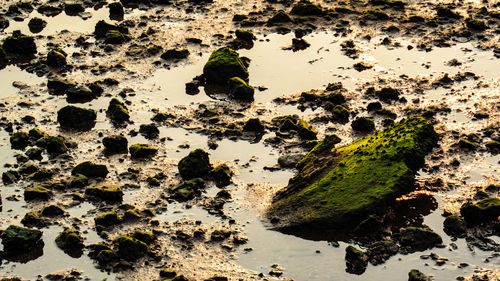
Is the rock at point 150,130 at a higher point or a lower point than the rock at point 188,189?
higher

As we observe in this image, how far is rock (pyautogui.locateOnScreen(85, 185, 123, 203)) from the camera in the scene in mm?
10234

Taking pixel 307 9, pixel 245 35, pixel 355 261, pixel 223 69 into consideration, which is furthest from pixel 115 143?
pixel 307 9

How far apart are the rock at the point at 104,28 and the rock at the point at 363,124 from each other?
5.44 metres

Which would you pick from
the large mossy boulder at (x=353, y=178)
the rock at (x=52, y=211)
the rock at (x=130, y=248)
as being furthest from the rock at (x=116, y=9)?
the rock at (x=130, y=248)

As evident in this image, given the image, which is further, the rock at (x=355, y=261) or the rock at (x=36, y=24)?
the rock at (x=36, y=24)

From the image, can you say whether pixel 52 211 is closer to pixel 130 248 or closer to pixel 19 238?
pixel 19 238

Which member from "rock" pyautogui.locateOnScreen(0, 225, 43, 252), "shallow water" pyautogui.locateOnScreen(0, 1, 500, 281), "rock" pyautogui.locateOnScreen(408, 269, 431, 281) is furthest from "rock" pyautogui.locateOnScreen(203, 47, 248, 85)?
"rock" pyautogui.locateOnScreen(408, 269, 431, 281)

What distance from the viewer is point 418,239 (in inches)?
368

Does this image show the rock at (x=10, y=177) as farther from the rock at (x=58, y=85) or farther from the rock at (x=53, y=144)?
the rock at (x=58, y=85)

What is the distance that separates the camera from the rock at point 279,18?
51.2 ft

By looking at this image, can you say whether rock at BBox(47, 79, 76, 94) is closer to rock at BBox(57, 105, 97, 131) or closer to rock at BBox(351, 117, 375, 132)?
rock at BBox(57, 105, 97, 131)

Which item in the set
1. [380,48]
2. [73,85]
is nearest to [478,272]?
[380,48]

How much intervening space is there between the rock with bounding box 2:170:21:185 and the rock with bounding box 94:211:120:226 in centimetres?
158

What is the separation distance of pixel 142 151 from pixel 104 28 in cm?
479
